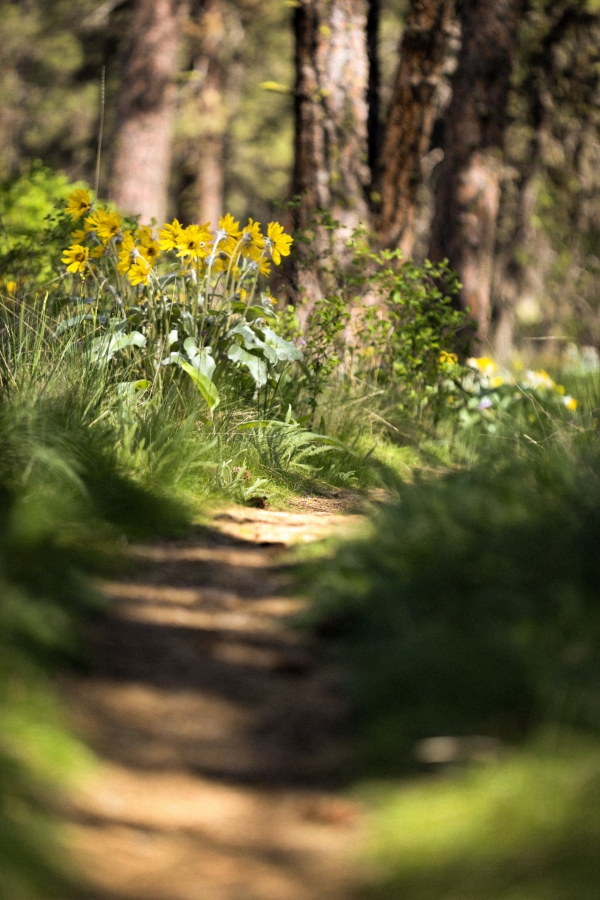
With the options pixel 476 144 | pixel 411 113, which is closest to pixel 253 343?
pixel 411 113

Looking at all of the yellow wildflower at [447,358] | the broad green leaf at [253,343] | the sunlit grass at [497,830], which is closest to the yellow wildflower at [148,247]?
the broad green leaf at [253,343]

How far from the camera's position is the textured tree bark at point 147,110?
46.2 feet

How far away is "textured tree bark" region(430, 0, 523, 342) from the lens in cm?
827

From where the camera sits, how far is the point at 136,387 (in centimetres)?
436

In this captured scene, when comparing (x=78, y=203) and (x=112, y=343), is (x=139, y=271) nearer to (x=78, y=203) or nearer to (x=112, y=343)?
(x=112, y=343)

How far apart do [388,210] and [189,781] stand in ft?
21.9

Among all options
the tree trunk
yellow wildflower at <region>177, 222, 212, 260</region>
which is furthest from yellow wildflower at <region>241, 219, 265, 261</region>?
the tree trunk

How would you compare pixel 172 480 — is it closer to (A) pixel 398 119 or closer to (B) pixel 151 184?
(A) pixel 398 119

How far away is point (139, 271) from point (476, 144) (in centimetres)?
480

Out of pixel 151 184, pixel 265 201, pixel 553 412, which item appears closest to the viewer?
pixel 553 412

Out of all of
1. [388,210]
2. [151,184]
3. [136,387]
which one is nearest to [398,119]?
[388,210]

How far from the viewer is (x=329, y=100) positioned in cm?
743

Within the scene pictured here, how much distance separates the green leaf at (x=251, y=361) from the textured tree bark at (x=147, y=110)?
9.67 metres

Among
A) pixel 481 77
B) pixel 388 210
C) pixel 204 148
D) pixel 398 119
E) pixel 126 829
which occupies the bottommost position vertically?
pixel 126 829
